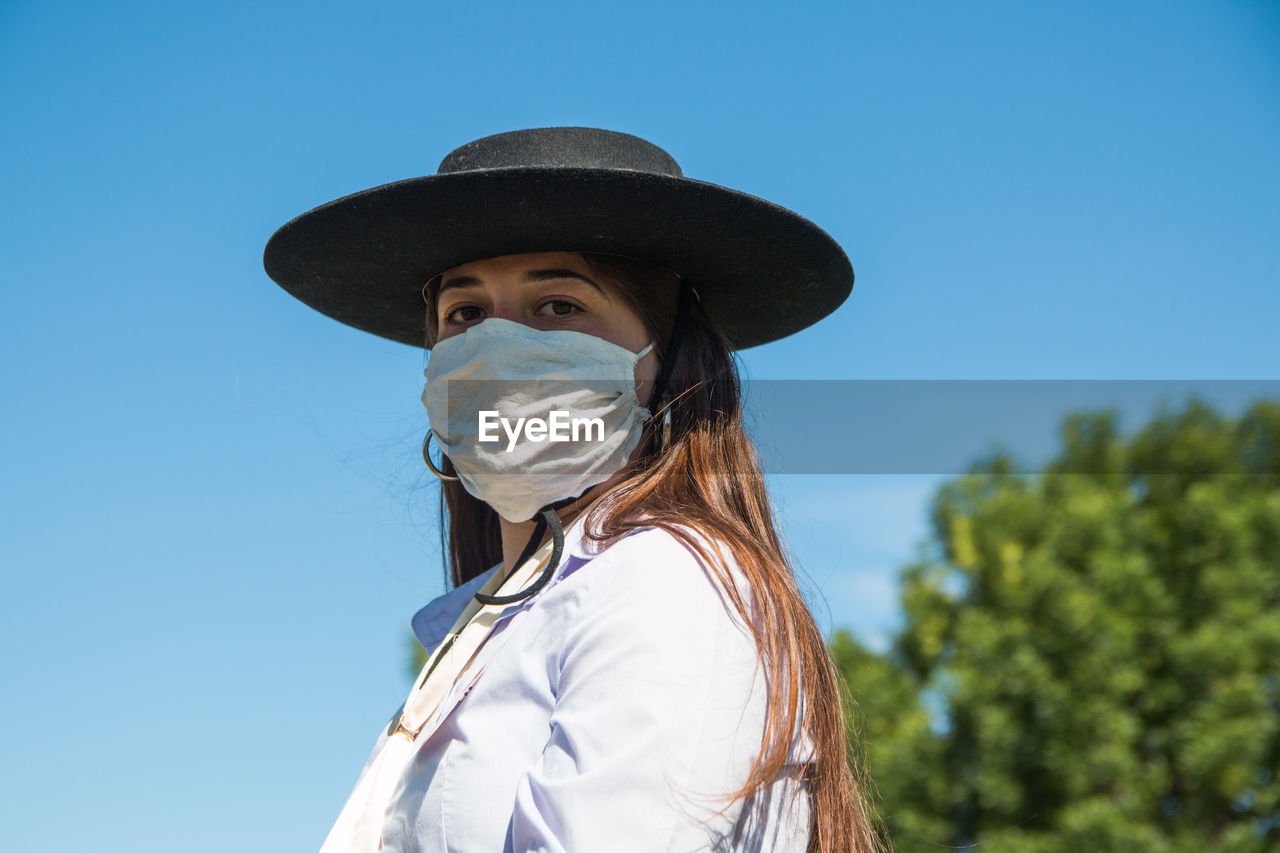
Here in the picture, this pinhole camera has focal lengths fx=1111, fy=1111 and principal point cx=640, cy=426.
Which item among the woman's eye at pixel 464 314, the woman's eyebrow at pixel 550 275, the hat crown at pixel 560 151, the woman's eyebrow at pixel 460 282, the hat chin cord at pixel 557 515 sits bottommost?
the hat chin cord at pixel 557 515

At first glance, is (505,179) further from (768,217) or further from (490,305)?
(768,217)

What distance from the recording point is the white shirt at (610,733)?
57.4 inches

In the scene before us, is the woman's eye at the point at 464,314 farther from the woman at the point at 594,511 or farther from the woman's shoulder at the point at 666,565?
the woman's shoulder at the point at 666,565

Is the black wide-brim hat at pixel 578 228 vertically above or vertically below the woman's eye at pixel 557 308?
above

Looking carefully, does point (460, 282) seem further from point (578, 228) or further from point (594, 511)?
point (594, 511)

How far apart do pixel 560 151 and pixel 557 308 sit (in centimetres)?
31

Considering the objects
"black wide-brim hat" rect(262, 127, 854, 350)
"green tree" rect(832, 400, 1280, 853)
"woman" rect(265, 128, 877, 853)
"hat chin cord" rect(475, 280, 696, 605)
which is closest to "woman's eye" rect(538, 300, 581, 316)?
"woman" rect(265, 128, 877, 853)

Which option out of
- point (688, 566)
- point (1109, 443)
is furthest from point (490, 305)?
point (1109, 443)

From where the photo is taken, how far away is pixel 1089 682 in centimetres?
1347

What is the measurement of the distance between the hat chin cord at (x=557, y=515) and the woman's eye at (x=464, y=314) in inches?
16.4

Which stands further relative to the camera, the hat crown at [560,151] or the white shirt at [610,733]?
the hat crown at [560,151]

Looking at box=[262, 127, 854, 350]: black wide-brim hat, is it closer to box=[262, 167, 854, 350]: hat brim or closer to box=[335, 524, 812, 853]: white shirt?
box=[262, 167, 854, 350]: hat brim

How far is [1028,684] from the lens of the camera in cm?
1352

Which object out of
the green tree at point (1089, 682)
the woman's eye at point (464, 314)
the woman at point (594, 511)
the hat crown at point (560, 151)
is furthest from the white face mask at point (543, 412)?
the green tree at point (1089, 682)
